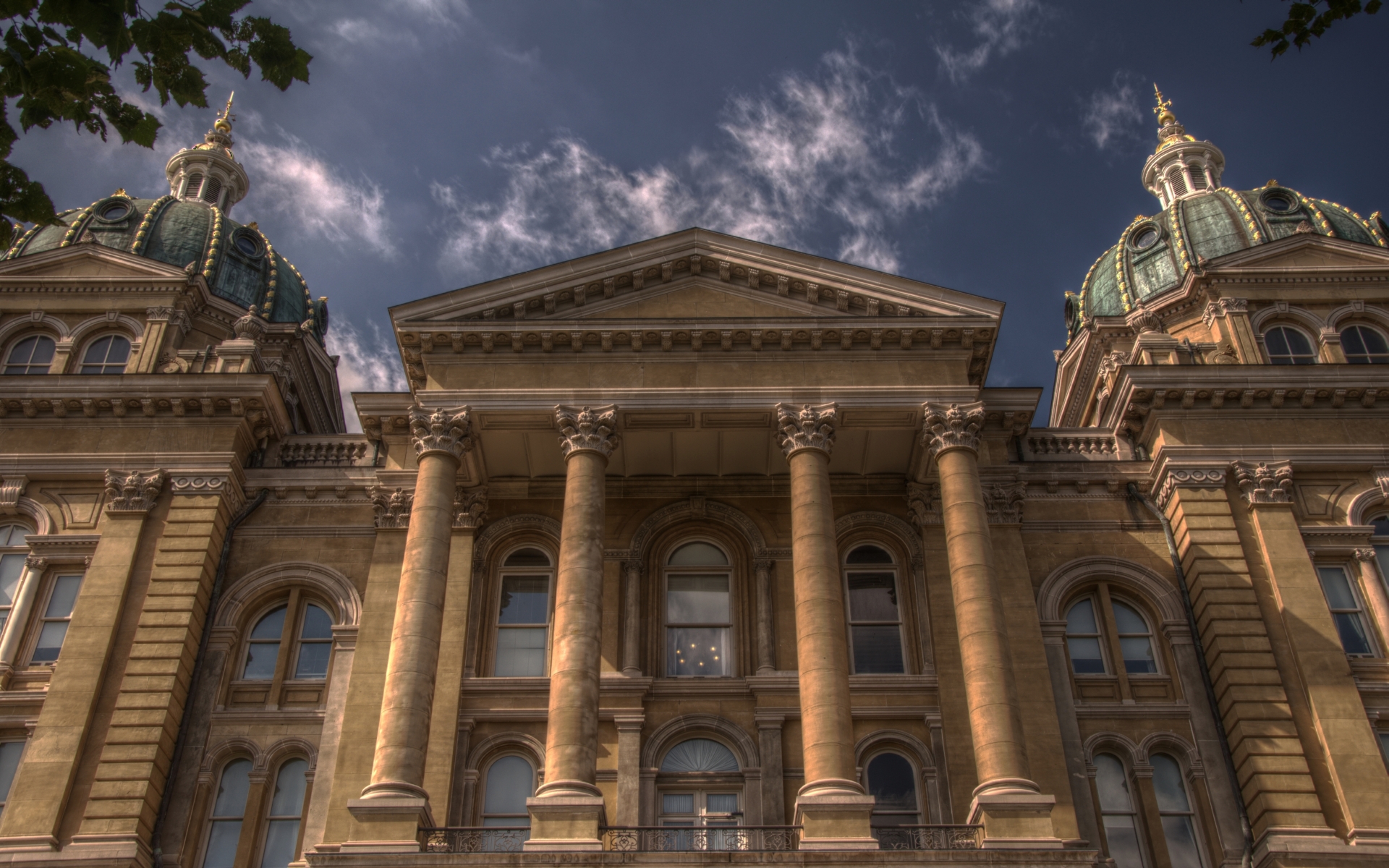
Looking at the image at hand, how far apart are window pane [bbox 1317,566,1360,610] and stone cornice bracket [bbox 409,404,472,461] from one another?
16.7 m

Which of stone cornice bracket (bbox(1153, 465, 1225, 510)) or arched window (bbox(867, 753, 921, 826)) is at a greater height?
stone cornice bracket (bbox(1153, 465, 1225, 510))

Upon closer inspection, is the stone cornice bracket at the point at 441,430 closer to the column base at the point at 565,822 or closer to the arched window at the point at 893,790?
the column base at the point at 565,822

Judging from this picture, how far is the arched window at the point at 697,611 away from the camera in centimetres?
2541

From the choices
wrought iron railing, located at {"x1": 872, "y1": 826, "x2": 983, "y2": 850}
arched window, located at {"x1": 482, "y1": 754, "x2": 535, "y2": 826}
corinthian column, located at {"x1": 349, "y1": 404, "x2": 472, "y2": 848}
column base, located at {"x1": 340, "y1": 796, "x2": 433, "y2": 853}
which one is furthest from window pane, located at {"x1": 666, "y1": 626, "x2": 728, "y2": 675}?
column base, located at {"x1": 340, "y1": 796, "x2": 433, "y2": 853}

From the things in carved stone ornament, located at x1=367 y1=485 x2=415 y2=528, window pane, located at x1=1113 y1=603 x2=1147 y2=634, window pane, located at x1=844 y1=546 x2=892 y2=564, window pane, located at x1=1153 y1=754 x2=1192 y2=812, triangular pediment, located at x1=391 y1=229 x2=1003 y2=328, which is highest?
triangular pediment, located at x1=391 y1=229 x2=1003 y2=328

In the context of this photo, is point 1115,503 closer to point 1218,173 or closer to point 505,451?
point 505,451

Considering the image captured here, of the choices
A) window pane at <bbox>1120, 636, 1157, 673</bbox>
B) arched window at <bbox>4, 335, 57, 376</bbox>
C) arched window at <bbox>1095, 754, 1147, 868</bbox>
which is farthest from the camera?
arched window at <bbox>4, 335, 57, 376</bbox>

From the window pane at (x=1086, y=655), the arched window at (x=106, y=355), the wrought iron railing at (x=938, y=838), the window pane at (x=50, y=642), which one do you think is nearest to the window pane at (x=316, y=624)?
the window pane at (x=50, y=642)

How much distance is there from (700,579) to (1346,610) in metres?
12.5

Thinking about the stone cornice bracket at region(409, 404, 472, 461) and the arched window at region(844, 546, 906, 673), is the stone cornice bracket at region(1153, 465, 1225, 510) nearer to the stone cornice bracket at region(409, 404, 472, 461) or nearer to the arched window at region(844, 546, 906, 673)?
the arched window at region(844, 546, 906, 673)

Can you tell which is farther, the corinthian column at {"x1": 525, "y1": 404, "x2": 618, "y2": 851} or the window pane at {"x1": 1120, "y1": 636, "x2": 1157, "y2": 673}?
the window pane at {"x1": 1120, "y1": 636, "x2": 1157, "y2": 673}

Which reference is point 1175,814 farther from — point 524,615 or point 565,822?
point 524,615

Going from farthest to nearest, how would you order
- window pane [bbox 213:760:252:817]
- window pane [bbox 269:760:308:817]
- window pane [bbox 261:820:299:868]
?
window pane [bbox 269:760:308:817] < window pane [bbox 213:760:252:817] < window pane [bbox 261:820:299:868]

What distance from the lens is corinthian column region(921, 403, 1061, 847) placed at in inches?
765
